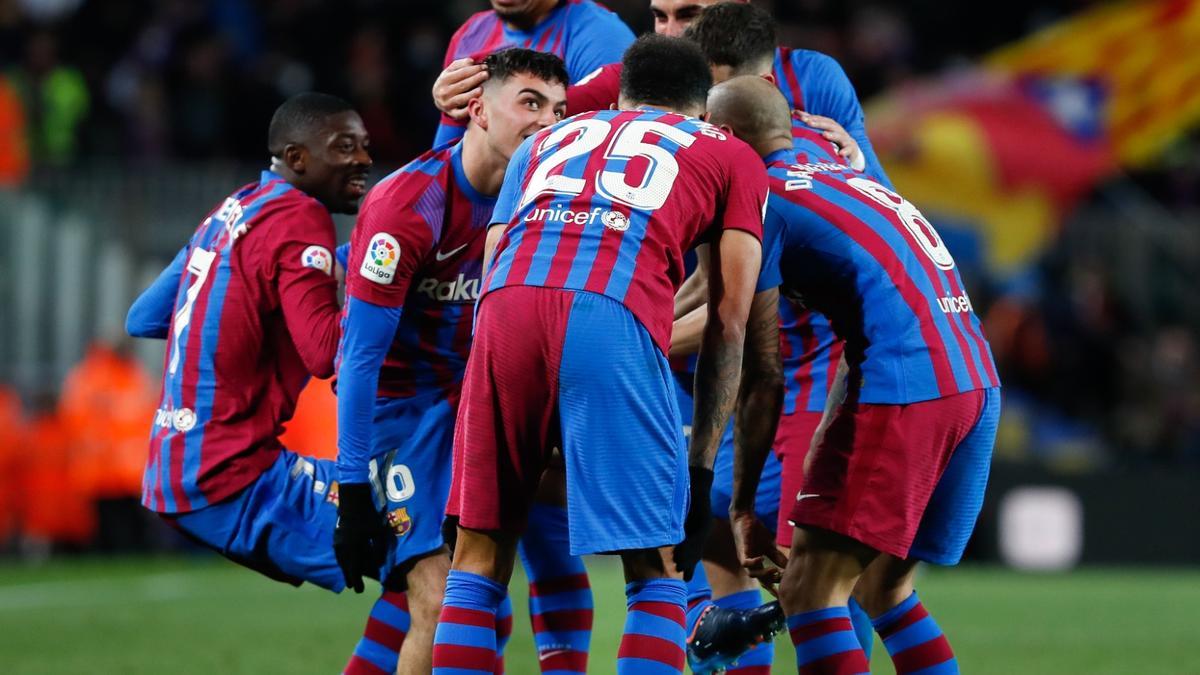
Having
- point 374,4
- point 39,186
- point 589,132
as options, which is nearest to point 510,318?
point 589,132

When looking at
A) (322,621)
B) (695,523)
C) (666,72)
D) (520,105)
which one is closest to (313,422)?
(322,621)

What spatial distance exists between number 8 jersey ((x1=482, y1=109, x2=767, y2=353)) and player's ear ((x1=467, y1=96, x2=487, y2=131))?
0.61 meters

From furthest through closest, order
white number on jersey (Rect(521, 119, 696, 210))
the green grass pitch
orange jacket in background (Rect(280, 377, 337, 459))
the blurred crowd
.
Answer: the blurred crowd, orange jacket in background (Rect(280, 377, 337, 459)), the green grass pitch, white number on jersey (Rect(521, 119, 696, 210))

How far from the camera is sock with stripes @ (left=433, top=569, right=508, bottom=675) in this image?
4.70 meters

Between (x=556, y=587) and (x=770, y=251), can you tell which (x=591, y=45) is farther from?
(x=556, y=587)

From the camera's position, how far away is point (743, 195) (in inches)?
190

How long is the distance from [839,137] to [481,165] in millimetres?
1221

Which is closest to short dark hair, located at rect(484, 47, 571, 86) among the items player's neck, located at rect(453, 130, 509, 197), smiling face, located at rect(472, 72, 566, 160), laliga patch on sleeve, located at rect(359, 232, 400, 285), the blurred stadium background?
smiling face, located at rect(472, 72, 566, 160)

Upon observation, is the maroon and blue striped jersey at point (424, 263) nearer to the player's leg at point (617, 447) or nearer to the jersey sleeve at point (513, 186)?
the jersey sleeve at point (513, 186)

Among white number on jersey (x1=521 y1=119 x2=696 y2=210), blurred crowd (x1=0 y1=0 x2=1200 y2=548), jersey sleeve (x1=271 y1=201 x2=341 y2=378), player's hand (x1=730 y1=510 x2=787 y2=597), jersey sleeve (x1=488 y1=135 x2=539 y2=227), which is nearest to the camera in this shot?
white number on jersey (x1=521 y1=119 x2=696 y2=210)

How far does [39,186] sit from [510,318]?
1208 centimetres

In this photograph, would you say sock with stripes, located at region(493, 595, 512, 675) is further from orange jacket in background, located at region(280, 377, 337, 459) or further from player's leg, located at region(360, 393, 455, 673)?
orange jacket in background, located at region(280, 377, 337, 459)

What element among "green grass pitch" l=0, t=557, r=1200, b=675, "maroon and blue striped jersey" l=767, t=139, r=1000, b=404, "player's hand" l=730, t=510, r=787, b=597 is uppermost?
"maroon and blue striped jersey" l=767, t=139, r=1000, b=404

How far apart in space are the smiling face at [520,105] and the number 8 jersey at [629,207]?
1.64 ft
